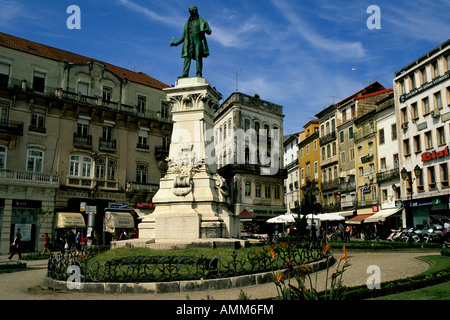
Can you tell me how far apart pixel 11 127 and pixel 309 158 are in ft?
132

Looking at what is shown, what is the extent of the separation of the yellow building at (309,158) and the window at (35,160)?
33110mm

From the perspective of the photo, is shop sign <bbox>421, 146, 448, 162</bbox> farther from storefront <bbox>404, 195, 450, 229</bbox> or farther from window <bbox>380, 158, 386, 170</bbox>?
window <bbox>380, 158, 386, 170</bbox>

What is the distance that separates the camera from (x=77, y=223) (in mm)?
32688

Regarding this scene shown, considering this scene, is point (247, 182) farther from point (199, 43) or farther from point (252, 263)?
point (252, 263)

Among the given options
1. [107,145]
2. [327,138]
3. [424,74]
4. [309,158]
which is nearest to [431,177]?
[424,74]

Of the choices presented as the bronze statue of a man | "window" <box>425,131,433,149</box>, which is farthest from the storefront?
the bronze statue of a man

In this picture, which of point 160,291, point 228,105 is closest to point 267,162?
point 228,105

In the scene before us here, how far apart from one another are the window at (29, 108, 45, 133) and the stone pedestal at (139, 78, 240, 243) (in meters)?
20.6

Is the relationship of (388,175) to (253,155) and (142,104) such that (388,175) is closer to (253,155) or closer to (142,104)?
(253,155)

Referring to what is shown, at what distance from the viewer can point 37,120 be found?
3362 centimetres

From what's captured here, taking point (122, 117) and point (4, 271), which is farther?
point (122, 117)

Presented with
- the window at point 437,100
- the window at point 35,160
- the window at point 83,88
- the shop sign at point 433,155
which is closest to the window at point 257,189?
the shop sign at point 433,155

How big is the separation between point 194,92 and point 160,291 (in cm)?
989

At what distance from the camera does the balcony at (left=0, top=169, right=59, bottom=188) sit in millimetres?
29969
